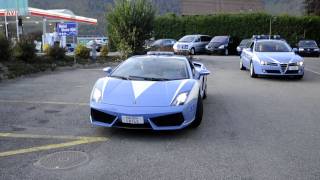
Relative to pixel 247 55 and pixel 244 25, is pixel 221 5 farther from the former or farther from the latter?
pixel 247 55

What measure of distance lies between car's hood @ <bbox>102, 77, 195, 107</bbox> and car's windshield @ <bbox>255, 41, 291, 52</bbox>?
935cm

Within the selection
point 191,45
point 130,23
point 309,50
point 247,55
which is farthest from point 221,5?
point 247,55

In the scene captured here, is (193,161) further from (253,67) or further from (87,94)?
(253,67)

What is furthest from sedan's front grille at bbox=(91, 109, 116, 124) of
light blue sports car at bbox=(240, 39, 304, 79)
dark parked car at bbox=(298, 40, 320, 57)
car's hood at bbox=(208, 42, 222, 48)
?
dark parked car at bbox=(298, 40, 320, 57)

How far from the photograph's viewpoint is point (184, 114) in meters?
7.23

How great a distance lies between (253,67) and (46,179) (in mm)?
11793

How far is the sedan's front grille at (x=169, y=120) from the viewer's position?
23.2ft

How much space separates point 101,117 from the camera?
729 centimetres

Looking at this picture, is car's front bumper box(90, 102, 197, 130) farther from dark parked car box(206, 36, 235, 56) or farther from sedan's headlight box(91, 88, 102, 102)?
dark parked car box(206, 36, 235, 56)

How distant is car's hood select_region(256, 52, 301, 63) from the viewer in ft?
50.1

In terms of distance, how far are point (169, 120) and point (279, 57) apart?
9.29m

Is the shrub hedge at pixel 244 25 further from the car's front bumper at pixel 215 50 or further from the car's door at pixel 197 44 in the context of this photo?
the car's front bumper at pixel 215 50

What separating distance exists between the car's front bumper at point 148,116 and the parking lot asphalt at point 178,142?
8.0 inches

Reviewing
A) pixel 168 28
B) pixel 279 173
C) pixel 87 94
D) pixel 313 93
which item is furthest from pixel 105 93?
pixel 168 28
